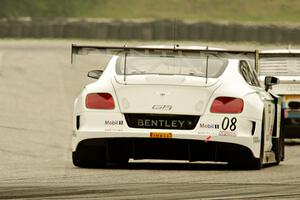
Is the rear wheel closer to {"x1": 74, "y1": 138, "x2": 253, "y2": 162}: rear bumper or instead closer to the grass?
{"x1": 74, "y1": 138, "x2": 253, "y2": 162}: rear bumper

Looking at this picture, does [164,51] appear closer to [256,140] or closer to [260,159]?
[256,140]

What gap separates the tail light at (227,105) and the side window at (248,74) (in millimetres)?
646

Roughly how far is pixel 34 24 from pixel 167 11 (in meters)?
16.9

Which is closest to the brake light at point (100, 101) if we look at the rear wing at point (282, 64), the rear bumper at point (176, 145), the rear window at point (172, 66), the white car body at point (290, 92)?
the rear bumper at point (176, 145)

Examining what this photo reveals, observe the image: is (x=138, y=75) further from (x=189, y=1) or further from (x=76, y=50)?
(x=189, y=1)

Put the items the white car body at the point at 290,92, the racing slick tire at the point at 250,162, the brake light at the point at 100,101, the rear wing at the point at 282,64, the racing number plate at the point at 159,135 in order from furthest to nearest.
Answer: the rear wing at the point at 282,64 → the white car body at the point at 290,92 → the racing slick tire at the point at 250,162 → the brake light at the point at 100,101 → the racing number plate at the point at 159,135

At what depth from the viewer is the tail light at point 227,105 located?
12570mm

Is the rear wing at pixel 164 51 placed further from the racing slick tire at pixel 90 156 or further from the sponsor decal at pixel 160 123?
the racing slick tire at pixel 90 156

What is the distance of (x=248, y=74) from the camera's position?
534 inches

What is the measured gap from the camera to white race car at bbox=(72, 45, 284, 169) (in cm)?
1252

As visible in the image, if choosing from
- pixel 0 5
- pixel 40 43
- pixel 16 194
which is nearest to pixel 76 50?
pixel 16 194

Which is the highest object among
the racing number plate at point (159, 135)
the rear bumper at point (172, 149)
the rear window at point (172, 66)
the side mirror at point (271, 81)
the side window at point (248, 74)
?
the rear window at point (172, 66)

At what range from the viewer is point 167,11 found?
68.8m

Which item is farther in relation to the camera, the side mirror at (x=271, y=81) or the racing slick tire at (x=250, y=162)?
the side mirror at (x=271, y=81)
